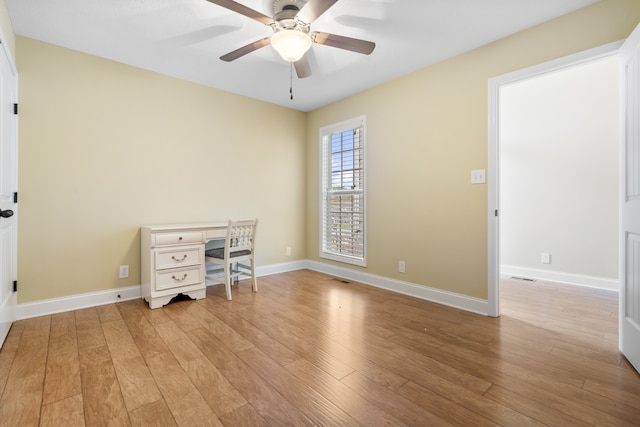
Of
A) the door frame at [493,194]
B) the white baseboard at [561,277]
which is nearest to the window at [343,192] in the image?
the door frame at [493,194]

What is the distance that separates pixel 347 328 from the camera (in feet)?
7.63

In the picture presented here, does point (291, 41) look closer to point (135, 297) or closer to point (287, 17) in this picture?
point (287, 17)

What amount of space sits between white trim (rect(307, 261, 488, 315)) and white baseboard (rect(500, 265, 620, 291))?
1747 mm

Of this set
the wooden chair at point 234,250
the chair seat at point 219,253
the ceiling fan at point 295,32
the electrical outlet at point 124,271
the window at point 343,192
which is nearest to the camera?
the ceiling fan at point 295,32

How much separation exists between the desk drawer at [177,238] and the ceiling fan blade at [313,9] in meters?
2.18

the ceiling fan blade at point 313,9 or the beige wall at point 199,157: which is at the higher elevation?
the ceiling fan blade at point 313,9

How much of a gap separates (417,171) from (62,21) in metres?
3.36

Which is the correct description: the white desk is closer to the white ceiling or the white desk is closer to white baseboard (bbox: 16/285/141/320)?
white baseboard (bbox: 16/285/141/320)

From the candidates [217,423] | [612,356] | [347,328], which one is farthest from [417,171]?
[217,423]

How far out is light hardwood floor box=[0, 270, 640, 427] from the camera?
1.36 m

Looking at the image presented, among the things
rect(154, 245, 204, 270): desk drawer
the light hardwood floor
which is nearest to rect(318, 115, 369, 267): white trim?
the light hardwood floor

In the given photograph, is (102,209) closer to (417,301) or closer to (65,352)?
(65,352)

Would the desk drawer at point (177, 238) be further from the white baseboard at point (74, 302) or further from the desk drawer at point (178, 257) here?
the white baseboard at point (74, 302)

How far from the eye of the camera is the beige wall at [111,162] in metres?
2.55
